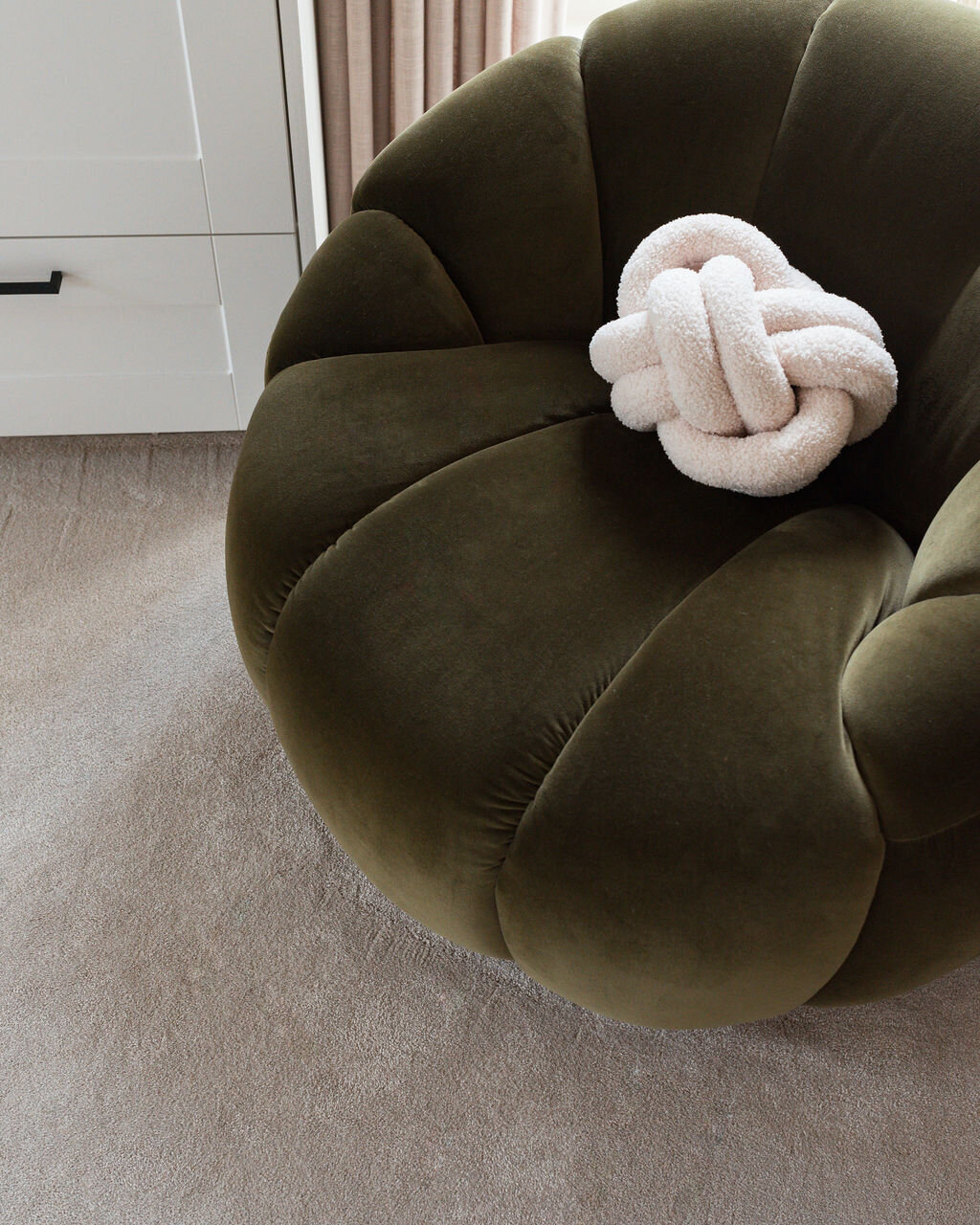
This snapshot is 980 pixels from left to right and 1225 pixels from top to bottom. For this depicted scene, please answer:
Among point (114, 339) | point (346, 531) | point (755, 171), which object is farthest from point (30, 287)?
point (755, 171)

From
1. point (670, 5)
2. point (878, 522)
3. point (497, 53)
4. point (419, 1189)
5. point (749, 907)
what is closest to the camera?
point (749, 907)

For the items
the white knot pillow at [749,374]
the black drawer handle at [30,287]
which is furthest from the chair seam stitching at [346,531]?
the black drawer handle at [30,287]

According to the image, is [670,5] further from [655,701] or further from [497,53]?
[655,701]

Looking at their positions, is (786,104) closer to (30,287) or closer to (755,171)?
(755,171)

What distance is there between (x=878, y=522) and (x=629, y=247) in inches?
16.8

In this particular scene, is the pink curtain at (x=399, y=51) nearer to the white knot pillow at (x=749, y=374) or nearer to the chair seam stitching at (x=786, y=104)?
the chair seam stitching at (x=786, y=104)

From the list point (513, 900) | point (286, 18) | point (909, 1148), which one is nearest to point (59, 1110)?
point (513, 900)

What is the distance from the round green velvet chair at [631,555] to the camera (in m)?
0.79

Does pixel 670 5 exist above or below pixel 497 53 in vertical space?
above

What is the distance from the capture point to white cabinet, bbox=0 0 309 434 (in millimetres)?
1271

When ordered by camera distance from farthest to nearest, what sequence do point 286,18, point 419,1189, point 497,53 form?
point 497,53 < point 286,18 < point 419,1189

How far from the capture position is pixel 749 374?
970 mm

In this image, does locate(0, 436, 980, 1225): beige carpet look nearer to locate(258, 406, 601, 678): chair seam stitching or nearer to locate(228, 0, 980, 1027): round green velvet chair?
locate(228, 0, 980, 1027): round green velvet chair

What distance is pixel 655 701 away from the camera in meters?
0.83
